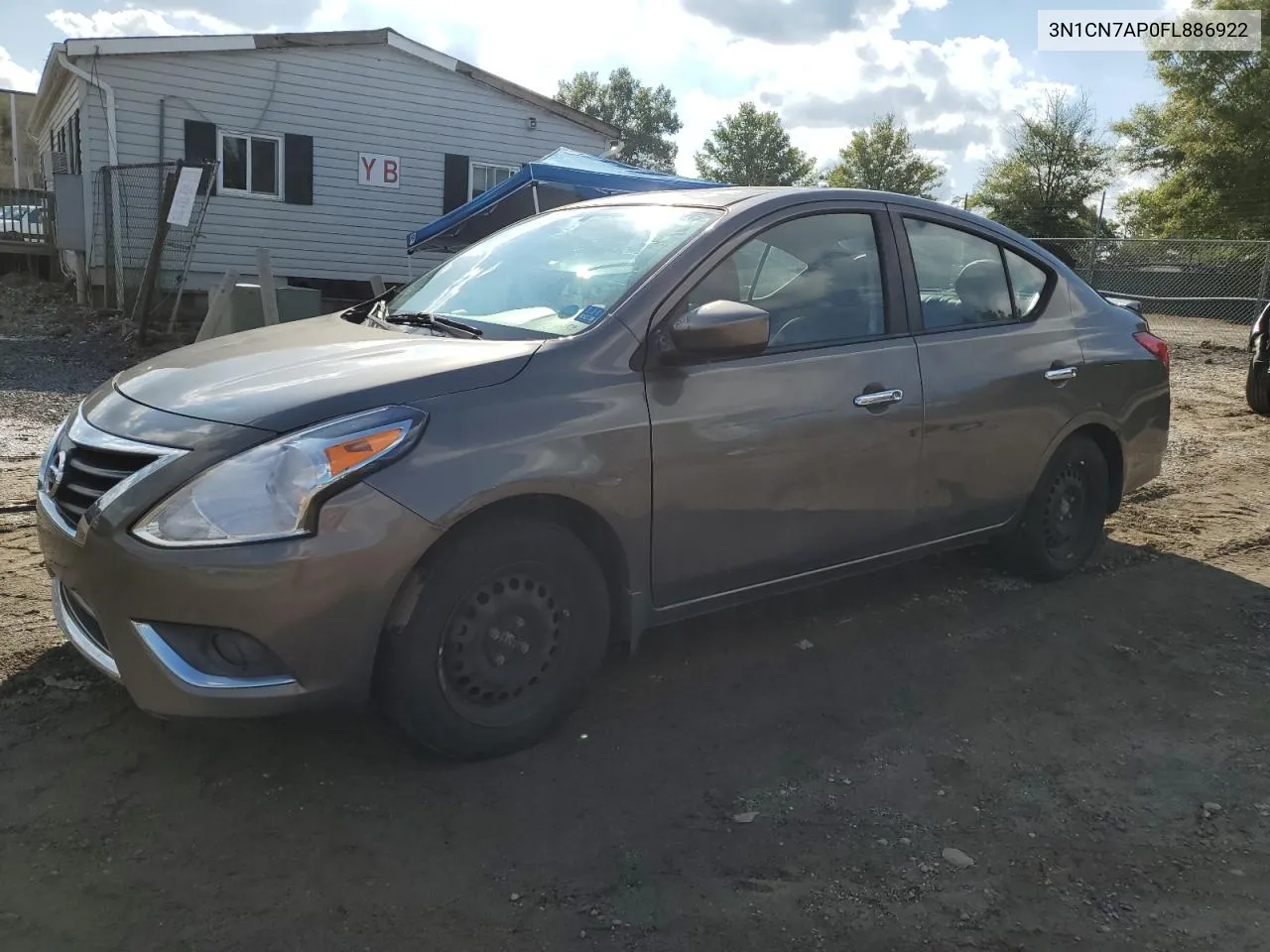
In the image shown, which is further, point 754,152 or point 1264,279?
point 754,152

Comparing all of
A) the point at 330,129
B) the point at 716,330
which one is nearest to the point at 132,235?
the point at 330,129

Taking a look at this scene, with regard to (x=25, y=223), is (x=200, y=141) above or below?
above

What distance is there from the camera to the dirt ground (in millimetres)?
2479

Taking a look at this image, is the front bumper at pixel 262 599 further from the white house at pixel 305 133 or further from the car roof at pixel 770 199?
the white house at pixel 305 133

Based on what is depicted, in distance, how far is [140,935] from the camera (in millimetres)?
2359

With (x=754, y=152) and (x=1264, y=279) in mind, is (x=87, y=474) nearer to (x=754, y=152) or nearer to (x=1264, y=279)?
(x=1264, y=279)

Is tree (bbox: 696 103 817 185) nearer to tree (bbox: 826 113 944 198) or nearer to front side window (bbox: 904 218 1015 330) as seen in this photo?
tree (bbox: 826 113 944 198)

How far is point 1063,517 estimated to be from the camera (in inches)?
195

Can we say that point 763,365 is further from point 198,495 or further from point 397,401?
point 198,495

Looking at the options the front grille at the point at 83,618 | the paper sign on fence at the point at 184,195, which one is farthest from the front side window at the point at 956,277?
the paper sign on fence at the point at 184,195

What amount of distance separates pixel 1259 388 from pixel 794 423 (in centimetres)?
791

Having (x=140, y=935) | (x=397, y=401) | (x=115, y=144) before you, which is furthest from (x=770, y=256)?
(x=115, y=144)

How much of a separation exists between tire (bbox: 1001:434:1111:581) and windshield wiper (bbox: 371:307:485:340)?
2668 millimetres

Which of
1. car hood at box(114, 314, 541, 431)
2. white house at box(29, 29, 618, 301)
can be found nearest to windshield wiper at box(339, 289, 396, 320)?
car hood at box(114, 314, 541, 431)
